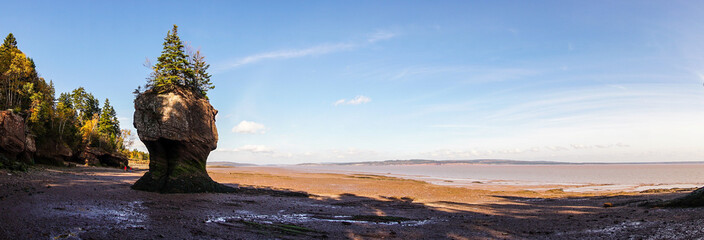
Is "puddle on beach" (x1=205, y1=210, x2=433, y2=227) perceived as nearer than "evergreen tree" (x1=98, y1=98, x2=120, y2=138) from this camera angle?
Yes

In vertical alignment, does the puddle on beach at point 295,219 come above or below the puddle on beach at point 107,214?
below

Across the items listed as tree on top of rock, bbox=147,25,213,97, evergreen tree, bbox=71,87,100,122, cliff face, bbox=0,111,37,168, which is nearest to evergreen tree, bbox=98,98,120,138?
evergreen tree, bbox=71,87,100,122

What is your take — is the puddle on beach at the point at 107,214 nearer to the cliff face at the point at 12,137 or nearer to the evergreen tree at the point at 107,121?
the cliff face at the point at 12,137

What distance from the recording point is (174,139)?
20984 mm

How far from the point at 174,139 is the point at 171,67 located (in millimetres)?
4917

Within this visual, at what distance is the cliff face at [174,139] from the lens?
20.8m

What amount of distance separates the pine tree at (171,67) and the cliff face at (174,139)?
28.1 inches

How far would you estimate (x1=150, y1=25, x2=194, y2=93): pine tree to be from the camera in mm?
21641

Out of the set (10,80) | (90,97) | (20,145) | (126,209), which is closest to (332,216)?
(126,209)

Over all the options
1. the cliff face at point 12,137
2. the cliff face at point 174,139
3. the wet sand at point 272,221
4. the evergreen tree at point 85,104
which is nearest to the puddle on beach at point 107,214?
the wet sand at point 272,221

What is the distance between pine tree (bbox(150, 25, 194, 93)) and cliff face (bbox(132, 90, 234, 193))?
0.71m

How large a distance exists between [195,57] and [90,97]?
7826cm

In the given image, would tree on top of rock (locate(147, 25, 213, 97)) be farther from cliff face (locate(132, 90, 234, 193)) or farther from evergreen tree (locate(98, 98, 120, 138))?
evergreen tree (locate(98, 98, 120, 138))

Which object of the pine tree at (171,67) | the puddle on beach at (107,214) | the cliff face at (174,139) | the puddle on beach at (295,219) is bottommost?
the puddle on beach at (295,219)
